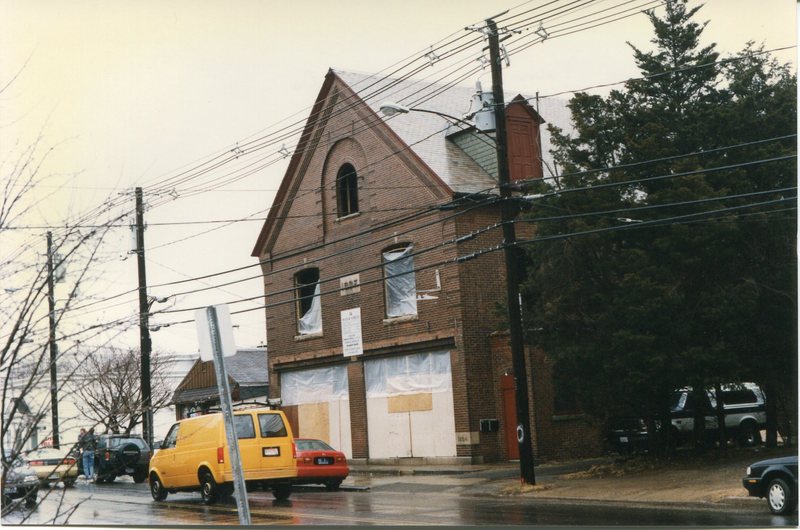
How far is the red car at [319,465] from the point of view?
23656 millimetres

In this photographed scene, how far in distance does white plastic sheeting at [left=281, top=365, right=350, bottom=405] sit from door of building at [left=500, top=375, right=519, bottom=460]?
602cm

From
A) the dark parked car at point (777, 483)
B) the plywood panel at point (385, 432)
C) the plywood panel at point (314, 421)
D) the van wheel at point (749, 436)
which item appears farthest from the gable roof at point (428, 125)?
the dark parked car at point (777, 483)

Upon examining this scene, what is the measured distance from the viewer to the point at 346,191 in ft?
109

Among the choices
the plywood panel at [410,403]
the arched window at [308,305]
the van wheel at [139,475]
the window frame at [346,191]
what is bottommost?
the van wheel at [139,475]

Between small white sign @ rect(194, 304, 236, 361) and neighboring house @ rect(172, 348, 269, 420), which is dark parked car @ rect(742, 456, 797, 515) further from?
neighboring house @ rect(172, 348, 269, 420)

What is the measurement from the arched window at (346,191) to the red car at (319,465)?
10.2 metres

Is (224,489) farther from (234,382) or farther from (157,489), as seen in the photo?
(234,382)

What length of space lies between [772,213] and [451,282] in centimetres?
1053

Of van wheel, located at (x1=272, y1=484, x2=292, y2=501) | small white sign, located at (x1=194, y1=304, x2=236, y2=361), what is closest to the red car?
van wheel, located at (x1=272, y1=484, x2=292, y2=501)

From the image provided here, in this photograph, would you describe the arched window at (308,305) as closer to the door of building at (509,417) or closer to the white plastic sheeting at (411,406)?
the white plastic sheeting at (411,406)

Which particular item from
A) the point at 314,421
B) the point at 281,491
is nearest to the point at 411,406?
the point at 314,421

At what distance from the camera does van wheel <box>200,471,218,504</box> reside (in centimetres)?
2050

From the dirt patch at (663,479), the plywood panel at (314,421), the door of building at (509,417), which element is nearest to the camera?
the dirt patch at (663,479)

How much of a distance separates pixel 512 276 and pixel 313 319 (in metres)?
13.9
